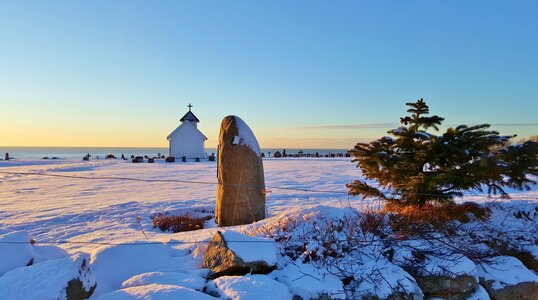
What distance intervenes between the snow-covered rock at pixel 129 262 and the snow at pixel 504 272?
4.15 m

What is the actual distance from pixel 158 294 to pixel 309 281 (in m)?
1.77

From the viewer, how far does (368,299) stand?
458 cm

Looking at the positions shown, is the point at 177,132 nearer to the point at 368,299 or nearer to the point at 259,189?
the point at 259,189

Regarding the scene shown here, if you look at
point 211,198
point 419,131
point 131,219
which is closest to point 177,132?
point 211,198

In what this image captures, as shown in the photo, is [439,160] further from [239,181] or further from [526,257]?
[239,181]

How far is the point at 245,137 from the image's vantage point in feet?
28.6

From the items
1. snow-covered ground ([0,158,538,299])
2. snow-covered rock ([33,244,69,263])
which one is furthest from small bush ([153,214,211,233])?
snow-covered rock ([33,244,69,263])

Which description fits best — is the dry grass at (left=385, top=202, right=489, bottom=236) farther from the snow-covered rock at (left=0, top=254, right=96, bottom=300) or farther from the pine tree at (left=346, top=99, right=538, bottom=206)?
the snow-covered rock at (left=0, top=254, right=96, bottom=300)

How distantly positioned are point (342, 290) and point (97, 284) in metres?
3.02

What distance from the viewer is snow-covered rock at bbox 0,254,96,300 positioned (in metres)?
3.88

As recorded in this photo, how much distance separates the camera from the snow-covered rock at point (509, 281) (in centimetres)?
521

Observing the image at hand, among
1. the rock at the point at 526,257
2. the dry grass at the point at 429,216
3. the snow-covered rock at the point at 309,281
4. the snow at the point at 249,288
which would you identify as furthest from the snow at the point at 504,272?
the snow at the point at 249,288

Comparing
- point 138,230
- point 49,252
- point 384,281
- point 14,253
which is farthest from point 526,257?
point 14,253

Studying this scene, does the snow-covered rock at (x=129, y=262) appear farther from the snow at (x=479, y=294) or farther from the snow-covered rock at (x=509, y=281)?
the snow-covered rock at (x=509, y=281)
